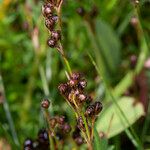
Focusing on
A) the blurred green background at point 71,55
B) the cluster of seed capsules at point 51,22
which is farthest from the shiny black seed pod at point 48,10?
the blurred green background at point 71,55

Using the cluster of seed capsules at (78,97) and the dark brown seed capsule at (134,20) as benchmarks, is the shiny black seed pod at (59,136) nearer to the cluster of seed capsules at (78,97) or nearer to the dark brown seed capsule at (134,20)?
the cluster of seed capsules at (78,97)

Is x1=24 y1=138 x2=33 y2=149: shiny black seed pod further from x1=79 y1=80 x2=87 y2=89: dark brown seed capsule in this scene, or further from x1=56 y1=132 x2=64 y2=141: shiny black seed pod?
x1=79 y1=80 x2=87 y2=89: dark brown seed capsule

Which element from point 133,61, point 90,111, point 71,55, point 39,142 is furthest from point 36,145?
point 71,55

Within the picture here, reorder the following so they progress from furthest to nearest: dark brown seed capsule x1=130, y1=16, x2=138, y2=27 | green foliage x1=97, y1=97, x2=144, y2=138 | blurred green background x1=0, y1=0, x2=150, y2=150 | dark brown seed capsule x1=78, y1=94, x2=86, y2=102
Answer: dark brown seed capsule x1=130, y1=16, x2=138, y2=27, blurred green background x1=0, y1=0, x2=150, y2=150, green foliage x1=97, y1=97, x2=144, y2=138, dark brown seed capsule x1=78, y1=94, x2=86, y2=102

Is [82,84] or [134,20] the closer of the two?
[82,84]

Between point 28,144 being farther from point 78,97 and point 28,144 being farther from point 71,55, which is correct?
point 71,55

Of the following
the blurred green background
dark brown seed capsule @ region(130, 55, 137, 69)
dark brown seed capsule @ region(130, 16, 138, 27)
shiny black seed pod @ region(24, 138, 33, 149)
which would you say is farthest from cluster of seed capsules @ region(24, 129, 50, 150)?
dark brown seed capsule @ region(130, 16, 138, 27)
